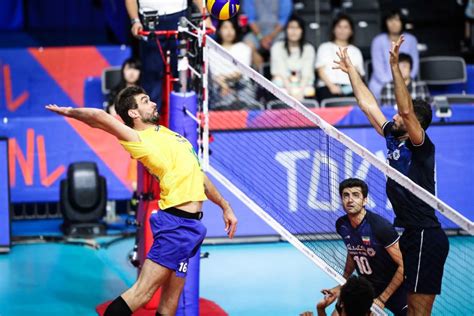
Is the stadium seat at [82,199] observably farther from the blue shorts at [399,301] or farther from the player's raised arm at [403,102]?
the player's raised arm at [403,102]

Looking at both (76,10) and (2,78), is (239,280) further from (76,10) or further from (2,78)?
(76,10)

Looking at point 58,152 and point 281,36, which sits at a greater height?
point 281,36

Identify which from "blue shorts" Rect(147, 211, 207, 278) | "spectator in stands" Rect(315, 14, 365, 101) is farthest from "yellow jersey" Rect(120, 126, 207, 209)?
"spectator in stands" Rect(315, 14, 365, 101)

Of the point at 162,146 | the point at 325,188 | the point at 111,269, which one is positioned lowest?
the point at 111,269

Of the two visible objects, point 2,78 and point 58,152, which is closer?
point 58,152

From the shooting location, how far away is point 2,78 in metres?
16.1

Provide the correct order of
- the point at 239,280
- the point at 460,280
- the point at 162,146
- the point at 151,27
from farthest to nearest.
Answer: the point at 239,280 < the point at 460,280 < the point at 151,27 < the point at 162,146

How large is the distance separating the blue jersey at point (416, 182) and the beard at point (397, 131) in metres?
0.06

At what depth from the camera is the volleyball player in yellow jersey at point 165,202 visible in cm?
848

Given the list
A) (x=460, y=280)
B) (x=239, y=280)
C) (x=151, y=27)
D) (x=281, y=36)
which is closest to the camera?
(x=151, y=27)

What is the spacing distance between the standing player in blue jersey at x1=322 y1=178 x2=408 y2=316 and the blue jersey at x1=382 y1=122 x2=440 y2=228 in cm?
18

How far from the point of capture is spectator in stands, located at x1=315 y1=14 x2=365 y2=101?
15.0 metres

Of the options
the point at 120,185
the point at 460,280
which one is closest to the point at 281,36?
the point at 120,185

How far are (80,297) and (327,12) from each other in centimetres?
734
